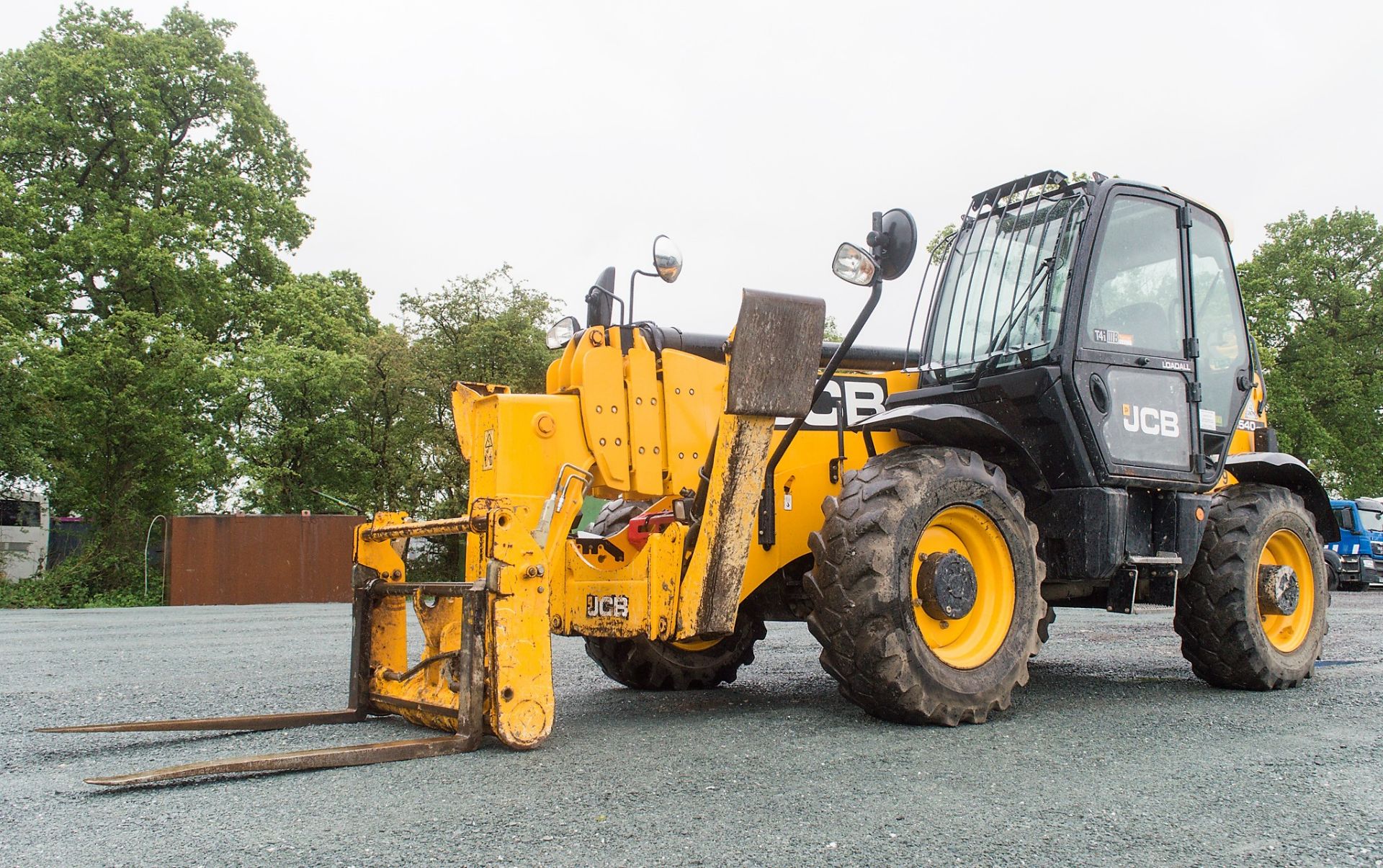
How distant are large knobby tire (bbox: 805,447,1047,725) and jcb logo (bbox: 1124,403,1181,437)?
983mm

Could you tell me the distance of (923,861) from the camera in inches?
116

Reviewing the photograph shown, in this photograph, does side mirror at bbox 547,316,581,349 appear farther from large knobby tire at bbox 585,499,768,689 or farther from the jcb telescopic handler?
large knobby tire at bbox 585,499,768,689

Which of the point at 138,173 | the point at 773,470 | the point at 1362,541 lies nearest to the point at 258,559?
the point at 138,173

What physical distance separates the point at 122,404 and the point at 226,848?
23480 mm

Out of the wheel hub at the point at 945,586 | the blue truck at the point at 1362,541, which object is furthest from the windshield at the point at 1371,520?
the wheel hub at the point at 945,586

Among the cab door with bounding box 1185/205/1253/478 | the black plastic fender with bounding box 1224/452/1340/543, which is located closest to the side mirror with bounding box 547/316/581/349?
the cab door with bounding box 1185/205/1253/478

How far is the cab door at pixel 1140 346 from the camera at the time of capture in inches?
226

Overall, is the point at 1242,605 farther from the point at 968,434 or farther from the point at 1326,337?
the point at 1326,337

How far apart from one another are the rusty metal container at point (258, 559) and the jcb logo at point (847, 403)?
17.5m

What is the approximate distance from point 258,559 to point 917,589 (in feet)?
66.3

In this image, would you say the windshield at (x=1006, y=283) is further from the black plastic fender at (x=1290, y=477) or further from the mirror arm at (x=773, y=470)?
the black plastic fender at (x=1290, y=477)

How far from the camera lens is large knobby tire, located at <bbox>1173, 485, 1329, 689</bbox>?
6113mm

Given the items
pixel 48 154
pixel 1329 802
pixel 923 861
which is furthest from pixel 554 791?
pixel 48 154

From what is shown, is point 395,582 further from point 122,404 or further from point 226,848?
point 122,404
